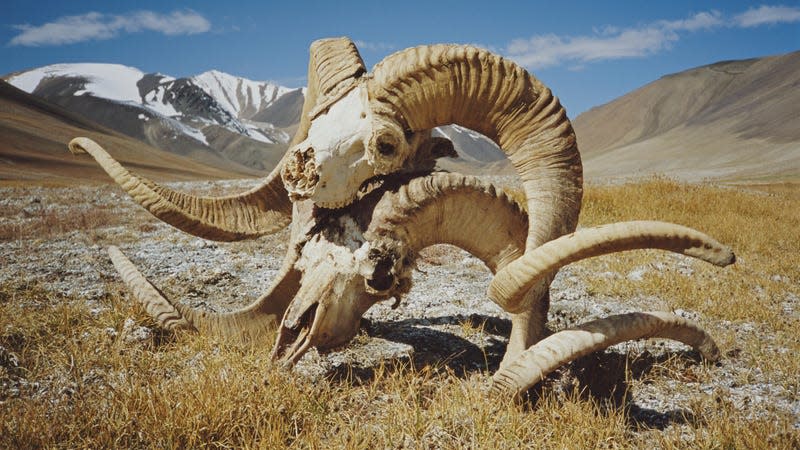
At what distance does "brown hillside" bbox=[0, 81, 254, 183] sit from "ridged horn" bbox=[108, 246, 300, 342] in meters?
49.6

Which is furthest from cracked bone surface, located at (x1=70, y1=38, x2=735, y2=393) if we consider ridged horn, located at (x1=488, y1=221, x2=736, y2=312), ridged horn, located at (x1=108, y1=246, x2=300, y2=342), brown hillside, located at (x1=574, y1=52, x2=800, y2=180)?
brown hillside, located at (x1=574, y1=52, x2=800, y2=180)

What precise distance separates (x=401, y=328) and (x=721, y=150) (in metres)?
75.2

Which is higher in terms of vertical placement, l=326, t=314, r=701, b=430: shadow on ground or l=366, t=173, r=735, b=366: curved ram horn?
l=366, t=173, r=735, b=366: curved ram horn

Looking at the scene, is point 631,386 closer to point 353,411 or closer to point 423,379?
point 423,379

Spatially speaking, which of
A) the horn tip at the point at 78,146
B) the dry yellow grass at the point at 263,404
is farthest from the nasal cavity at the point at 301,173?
the horn tip at the point at 78,146

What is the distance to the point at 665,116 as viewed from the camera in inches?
4368

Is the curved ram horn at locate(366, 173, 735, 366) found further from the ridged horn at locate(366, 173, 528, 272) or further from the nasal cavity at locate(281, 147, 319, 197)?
the nasal cavity at locate(281, 147, 319, 197)

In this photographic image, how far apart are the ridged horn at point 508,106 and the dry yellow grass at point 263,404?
1204 millimetres

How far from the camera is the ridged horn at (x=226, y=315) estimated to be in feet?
13.2

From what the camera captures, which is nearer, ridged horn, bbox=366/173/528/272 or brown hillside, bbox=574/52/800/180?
ridged horn, bbox=366/173/528/272

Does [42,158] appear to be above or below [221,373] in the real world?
above

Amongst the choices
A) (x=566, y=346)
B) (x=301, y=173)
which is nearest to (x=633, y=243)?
(x=566, y=346)

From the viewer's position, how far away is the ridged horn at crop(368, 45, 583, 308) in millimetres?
3385

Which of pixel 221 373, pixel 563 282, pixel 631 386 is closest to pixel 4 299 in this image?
pixel 221 373
